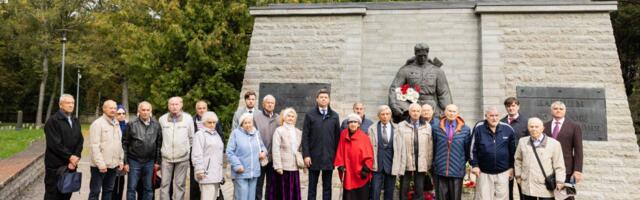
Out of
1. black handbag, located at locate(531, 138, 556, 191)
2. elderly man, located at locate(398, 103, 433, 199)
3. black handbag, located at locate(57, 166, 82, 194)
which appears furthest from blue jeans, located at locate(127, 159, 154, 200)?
black handbag, located at locate(531, 138, 556, 191)

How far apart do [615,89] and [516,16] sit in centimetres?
211

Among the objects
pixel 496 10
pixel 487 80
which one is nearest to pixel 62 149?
pixel 487 80

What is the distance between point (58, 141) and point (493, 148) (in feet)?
15.8

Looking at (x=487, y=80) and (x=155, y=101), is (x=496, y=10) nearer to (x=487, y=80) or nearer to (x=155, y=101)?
(x=487, y=80)

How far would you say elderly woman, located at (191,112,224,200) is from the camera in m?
5.47

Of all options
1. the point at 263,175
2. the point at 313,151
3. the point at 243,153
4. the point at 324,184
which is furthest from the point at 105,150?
the point at 324,184

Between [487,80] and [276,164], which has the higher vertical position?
[487,80]

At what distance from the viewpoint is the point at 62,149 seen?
5402 mm

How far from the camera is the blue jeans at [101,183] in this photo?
5648 millimetres

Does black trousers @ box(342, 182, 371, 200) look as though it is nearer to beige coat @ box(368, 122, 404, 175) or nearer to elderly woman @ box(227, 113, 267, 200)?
beige coat @ box(368, 122, 404, 175)

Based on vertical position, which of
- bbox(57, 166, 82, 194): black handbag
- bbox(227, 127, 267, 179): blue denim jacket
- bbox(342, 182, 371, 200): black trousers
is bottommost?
bbox(342, 182, 371, 200): black trousers

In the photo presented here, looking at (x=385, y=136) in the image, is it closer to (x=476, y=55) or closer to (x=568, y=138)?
(x=568, y=138)

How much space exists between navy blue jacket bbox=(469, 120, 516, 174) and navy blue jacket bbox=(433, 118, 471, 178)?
4.8 inches

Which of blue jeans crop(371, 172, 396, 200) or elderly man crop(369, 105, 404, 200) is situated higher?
elderly man crop(369, 105, 404, 200)
